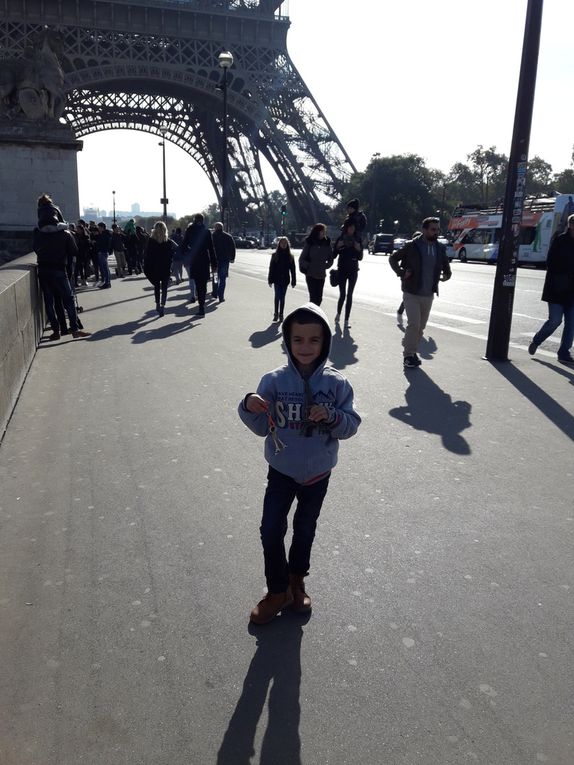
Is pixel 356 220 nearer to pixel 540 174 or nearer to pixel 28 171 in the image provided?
pixel 28 171

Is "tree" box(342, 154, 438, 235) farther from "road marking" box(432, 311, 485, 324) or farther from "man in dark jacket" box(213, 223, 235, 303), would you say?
"road marking" box(432, 311, 485, 324)

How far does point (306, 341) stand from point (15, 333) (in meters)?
4.82

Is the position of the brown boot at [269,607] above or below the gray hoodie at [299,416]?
below

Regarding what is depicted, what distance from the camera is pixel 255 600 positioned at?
3146mm

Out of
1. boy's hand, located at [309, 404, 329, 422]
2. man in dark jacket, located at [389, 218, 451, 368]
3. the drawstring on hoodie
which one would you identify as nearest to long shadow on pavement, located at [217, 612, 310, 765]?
the drawstring on hoodie

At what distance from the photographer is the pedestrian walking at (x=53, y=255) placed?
31.5 feet

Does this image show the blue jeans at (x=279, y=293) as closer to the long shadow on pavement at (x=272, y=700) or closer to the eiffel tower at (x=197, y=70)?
the long shadow on pavement at (x=272, y=700)

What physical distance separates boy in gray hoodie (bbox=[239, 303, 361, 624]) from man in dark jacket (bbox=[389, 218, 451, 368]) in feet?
18.3

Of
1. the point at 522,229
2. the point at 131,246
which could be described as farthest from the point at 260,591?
the point at 522,229

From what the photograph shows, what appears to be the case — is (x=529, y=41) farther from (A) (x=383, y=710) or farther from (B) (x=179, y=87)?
(B) (x=179, y=87)

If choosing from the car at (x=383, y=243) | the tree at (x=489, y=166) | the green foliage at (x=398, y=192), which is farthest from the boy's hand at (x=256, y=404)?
the tree at (x=489, y=166)

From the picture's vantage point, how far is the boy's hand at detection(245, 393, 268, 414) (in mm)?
2717

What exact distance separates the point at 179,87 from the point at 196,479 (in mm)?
54316

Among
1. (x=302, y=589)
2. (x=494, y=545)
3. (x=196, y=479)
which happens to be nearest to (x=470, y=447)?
(x=494, y=545)
